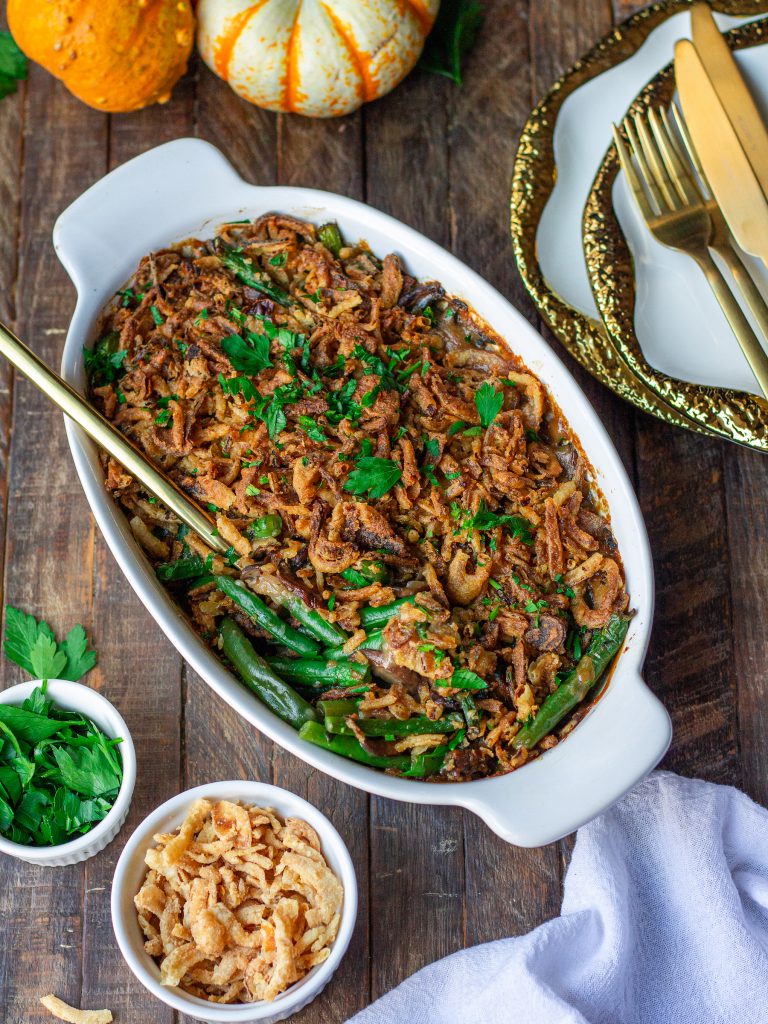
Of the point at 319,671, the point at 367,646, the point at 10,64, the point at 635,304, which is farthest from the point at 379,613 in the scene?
the point at 10,64

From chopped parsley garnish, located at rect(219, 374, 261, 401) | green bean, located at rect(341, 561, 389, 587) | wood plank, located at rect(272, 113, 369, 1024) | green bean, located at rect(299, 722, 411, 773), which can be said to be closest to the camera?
green bean, located at rect(299, 722, 411, 773)

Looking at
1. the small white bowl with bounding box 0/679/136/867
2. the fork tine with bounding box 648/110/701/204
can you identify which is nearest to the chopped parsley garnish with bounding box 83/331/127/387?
the small white bowl with bounding box 0/679/136/867

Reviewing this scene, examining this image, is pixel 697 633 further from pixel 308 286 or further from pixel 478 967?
pixel 308 286

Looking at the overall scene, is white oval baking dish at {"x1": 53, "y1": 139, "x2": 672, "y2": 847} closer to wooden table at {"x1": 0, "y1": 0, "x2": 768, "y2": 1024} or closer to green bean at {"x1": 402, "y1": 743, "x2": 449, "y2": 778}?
green bean at {"x1": 402, "y1": 743, "x2": 449, "y2": 778}

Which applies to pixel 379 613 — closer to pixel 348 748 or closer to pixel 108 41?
pixel 348 748

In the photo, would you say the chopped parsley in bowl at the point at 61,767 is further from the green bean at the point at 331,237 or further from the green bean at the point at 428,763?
the green bean at the point at 331,237

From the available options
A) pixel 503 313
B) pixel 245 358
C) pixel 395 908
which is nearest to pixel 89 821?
pixel 395 908
